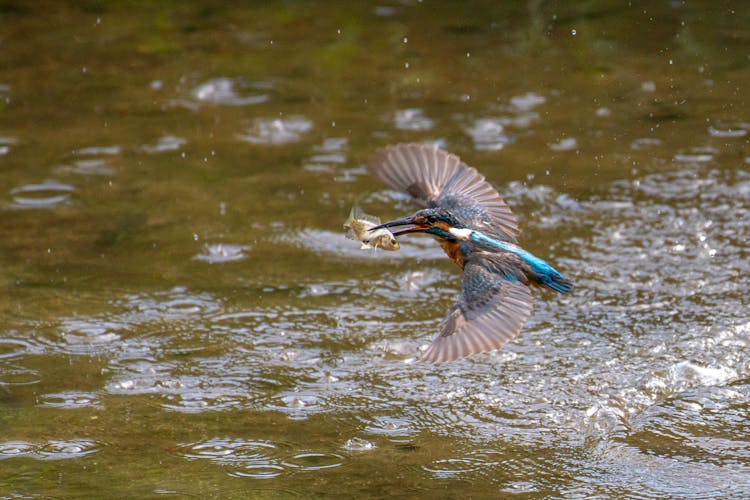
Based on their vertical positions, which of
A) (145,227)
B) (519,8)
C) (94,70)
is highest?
(519,8)

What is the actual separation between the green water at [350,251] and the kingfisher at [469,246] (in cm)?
46

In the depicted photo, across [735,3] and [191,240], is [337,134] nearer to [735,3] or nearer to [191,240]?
[191,240]

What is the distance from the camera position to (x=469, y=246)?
202 inches

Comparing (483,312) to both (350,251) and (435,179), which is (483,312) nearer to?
(435,179)

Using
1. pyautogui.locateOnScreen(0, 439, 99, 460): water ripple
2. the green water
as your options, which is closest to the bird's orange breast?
the green water

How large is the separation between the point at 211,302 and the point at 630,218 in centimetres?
249

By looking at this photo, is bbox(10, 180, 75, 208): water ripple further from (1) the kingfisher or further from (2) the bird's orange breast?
(2) the bird's orange breast

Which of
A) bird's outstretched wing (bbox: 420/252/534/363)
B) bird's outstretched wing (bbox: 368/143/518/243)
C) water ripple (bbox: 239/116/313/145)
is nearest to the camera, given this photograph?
bird's outstretched wing (bbox: 420/252/534/363)

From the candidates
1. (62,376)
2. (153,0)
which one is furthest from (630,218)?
(153,0)

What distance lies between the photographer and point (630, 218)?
675cm

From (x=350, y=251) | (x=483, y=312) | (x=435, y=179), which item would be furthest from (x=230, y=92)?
(x=483, y=312)

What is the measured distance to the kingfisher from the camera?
452 cm

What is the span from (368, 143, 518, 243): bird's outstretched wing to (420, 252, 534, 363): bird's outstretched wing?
1.60 feet

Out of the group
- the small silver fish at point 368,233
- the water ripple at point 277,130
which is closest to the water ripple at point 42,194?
the water ripple at point 277,130
